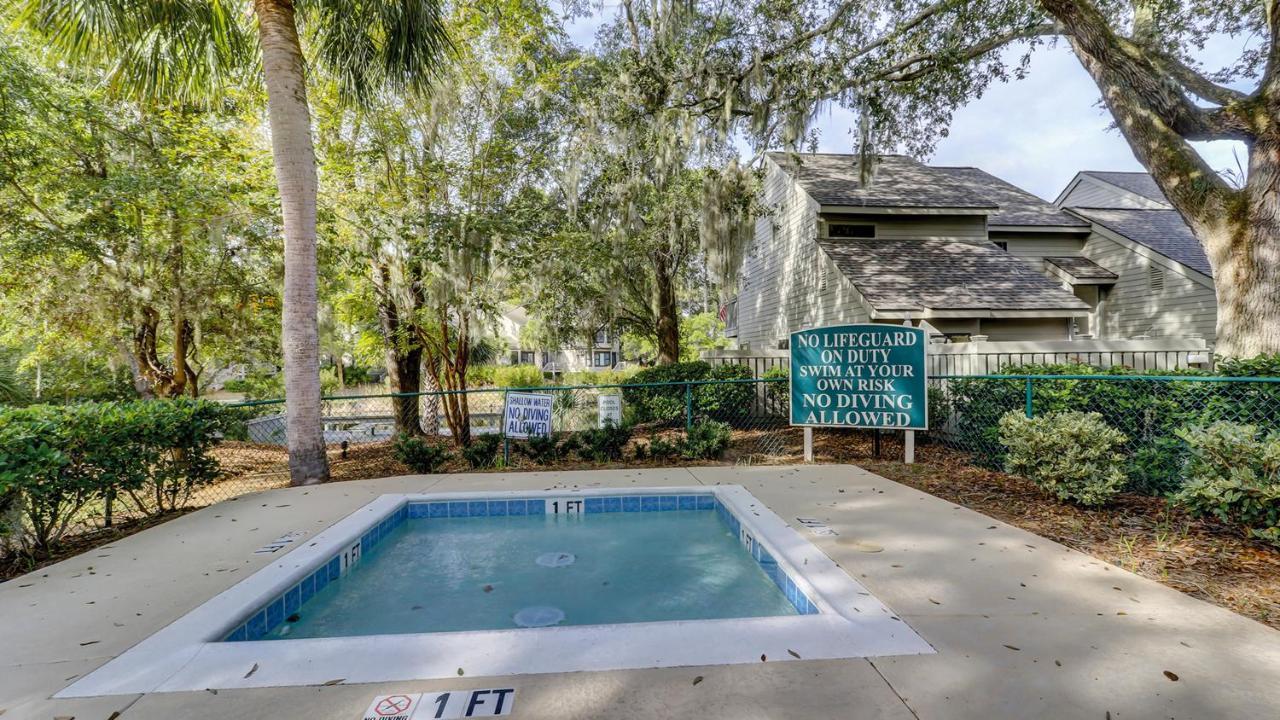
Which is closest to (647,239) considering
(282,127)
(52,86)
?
(282,127)

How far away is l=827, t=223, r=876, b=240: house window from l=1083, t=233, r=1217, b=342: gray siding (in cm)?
611

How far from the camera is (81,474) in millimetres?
4121

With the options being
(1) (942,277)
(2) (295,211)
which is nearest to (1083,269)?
(1) (942,277)

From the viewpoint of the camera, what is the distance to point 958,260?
37.3ft

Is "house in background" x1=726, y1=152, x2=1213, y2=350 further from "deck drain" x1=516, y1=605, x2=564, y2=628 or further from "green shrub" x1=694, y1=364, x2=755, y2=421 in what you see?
"deck drain" x1=516, y1=605, x2=564, y2=628

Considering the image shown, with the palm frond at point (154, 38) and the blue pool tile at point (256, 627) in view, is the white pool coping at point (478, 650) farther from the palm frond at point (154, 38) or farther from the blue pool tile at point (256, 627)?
the palm frond at point (154, 38)

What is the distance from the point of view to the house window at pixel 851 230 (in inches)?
484

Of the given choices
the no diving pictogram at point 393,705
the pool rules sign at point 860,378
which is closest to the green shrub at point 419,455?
the pool rules sign at point 860,378

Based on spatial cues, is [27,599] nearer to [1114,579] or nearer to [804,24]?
[1114,579]

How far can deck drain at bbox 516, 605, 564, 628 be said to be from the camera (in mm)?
3531

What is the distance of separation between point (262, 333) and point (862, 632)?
39.3ft

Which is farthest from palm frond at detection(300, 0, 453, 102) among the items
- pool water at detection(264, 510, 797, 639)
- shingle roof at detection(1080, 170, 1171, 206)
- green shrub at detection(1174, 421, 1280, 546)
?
shingle roof at detection(1080, 170, 1171, 206)

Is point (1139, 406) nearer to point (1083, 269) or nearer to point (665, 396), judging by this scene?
point (665, 396)

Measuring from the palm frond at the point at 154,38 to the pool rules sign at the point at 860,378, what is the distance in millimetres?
7904
